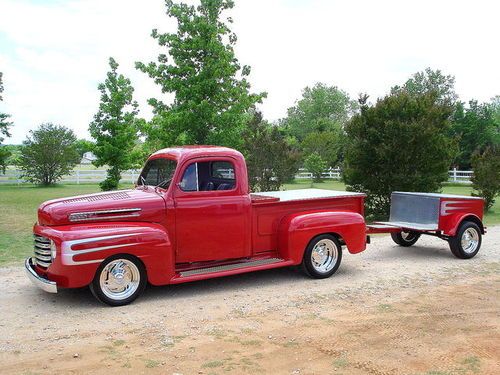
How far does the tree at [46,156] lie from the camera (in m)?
32.7

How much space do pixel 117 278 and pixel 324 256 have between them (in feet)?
10.7

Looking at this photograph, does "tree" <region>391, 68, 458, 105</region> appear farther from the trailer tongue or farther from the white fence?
the trailer tongue

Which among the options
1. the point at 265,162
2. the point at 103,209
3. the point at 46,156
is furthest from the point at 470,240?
the point at 46,156

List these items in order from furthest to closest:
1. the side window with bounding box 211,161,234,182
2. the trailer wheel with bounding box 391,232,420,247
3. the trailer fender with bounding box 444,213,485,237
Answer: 1. the trailer wheel with bounding box 391,232,420,247
2. the trailer fender with bounding box 444,213,485,237
3. the side window with bounding box 211,161,234,182

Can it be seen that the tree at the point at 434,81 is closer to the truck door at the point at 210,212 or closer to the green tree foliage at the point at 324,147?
the green tree foliage at the point at 324,147

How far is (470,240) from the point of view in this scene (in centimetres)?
994

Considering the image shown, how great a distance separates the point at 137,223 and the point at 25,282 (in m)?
2.35

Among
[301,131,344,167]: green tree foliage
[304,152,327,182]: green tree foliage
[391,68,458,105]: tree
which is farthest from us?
[391,68,458,105]: tree

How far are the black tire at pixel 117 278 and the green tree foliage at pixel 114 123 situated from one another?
12584mm

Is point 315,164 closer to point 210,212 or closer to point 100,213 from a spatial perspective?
point 210,212

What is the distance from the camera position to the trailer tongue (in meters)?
9.55

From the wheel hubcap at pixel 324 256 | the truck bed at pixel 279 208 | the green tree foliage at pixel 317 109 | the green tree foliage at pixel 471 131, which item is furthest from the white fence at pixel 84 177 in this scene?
the green tree foliage at pixel 317 109

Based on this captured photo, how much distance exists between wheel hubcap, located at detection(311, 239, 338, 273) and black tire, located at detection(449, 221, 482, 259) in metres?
2.76

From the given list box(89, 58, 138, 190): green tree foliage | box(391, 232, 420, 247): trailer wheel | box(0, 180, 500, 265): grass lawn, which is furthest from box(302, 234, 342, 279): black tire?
box(89, 58, 138, 190): green tree foliage
